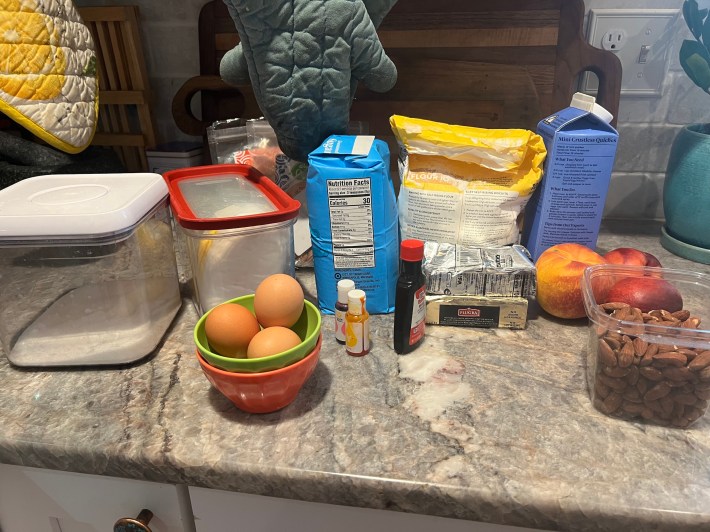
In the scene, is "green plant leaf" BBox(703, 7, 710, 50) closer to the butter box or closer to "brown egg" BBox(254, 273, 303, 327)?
Result: the butter box

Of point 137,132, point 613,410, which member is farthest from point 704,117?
point 137,132

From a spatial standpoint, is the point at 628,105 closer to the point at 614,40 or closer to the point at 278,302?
the point at 614,40

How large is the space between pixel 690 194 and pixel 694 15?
0.29m

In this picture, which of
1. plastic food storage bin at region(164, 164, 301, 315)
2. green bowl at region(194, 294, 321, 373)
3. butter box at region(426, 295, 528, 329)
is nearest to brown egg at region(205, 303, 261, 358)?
green bowl at region(194, 294, 321, 373)

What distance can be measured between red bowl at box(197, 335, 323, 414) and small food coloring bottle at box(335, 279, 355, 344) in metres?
0.10

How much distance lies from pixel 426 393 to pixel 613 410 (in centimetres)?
21

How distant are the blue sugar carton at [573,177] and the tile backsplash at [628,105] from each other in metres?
0.31

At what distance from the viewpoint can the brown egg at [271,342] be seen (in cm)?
57

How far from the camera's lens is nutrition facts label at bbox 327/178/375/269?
716 millimetres

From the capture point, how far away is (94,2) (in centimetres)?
106

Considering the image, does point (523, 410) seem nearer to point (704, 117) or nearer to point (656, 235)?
point (656, 235)

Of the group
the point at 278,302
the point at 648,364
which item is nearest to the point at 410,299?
the point at 278,302

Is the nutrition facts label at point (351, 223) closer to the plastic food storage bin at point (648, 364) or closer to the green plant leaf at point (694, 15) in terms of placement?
the plastic food storage bin at point (648, 364)

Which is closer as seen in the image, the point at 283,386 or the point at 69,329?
the point at 283,386
